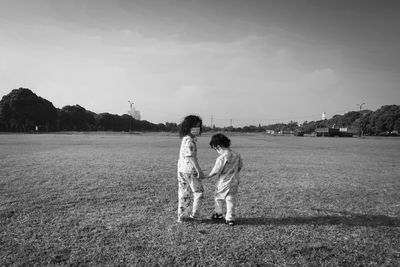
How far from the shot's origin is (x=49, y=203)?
6.02m

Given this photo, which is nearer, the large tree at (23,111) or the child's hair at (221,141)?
the child's hair at (221,141)

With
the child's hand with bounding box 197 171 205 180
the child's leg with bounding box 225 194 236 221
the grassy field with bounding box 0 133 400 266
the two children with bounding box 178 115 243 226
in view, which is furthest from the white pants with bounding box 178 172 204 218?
the child's leg with bounding box 225 194 236 221

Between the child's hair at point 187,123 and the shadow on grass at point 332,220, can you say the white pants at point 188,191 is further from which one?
the shadow on grass at point 332,220

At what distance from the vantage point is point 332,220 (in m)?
5.21

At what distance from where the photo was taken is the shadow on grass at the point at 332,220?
5015 millimetres

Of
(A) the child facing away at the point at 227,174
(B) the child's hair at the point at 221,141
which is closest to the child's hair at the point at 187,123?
(B) the child's hair at the point at 221,141

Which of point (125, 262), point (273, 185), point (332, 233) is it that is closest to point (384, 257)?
point (332, 233)

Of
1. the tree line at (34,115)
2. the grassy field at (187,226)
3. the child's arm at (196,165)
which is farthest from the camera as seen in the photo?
the tree line at (34,115)

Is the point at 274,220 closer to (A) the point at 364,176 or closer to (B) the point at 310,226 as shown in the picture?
(B) the point at 310,226

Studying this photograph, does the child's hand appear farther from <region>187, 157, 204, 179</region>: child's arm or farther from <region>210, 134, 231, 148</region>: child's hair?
<region>210, 134, 231, 148</region>: child's hair

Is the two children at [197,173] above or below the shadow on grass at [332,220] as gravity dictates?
above

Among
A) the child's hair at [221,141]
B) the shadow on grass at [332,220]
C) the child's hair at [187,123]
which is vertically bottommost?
the shadow on grass at [332,220]

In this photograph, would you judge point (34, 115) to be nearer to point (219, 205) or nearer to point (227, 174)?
point (219, 205)

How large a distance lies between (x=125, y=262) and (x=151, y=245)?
1.80 feet
